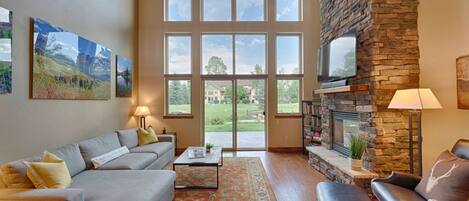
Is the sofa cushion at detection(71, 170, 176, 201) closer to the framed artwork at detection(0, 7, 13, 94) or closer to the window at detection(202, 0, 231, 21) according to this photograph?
the framed artwork at detection(0, 7, 13, 94)

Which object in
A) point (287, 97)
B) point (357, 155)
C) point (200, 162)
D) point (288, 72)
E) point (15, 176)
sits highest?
point (288, 72)

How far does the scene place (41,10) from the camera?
340 cm

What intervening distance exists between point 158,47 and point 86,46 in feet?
8.90

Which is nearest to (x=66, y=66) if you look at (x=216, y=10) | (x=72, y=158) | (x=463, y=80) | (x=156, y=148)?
(x=72, y=158)

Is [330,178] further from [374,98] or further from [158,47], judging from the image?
[158,47]

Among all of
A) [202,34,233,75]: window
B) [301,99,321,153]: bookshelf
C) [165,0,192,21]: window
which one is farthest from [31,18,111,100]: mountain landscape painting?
[301,99,321,153]: bookshelf

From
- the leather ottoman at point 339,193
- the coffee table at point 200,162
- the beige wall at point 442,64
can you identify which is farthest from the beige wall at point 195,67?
the leather ottoman at point 339,193

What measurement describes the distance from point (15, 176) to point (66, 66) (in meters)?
1.89

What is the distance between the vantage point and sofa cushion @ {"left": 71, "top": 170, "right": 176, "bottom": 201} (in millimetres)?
2548

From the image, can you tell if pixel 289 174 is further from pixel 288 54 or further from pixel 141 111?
pixel 141 111

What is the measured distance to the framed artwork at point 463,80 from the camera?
127 inches

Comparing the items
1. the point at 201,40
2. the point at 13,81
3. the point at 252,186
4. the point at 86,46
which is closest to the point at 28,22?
the point at 13,81

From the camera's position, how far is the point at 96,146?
3.98m

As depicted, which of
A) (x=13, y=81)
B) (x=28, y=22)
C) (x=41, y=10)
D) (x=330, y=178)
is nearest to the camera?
(x=13, y=81)
